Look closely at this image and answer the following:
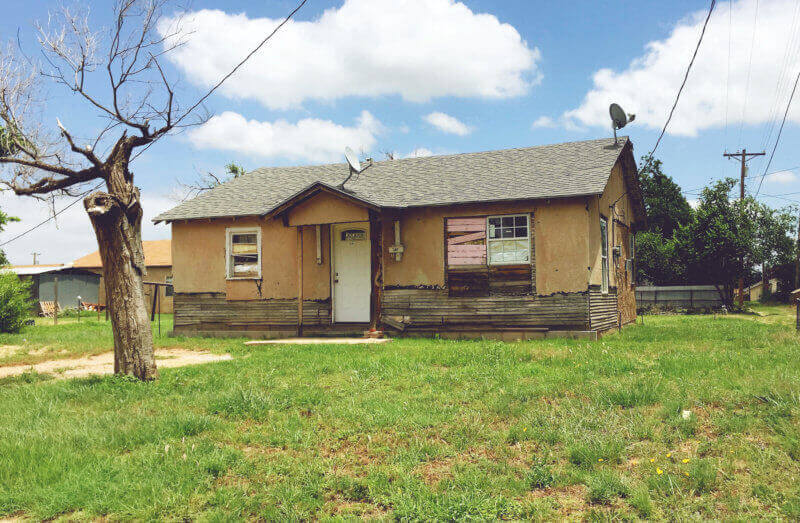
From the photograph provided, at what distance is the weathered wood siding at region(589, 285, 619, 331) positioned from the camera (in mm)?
11844

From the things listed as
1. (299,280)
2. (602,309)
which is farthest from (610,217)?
(299,280)

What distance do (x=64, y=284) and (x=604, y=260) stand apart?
1228 inches

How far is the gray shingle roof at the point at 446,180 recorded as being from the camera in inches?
482

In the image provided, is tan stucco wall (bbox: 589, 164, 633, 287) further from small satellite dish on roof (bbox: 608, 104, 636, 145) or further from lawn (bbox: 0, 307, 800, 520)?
lawn (bbox: 0, 307, 800, 520)

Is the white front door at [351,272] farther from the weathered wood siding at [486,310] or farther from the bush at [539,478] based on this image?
the bush at [539,478]

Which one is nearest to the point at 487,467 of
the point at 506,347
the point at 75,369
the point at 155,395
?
the point at 155,395

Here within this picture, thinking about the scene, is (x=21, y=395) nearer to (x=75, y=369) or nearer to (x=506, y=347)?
(x=75, y=369)

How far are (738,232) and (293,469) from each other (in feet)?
88.8

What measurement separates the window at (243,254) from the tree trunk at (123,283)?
6.55 meters

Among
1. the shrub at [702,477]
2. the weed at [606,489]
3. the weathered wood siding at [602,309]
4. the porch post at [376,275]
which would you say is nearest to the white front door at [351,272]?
the porch post at [376,275]

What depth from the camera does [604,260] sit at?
1333 cm

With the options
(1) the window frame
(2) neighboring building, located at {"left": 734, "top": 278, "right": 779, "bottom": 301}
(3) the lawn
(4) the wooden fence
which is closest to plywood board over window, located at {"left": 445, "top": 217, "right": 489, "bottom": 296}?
(1) the window frame

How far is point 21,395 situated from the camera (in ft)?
22.1

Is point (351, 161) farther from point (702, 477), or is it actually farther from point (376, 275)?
point (702, 477)
